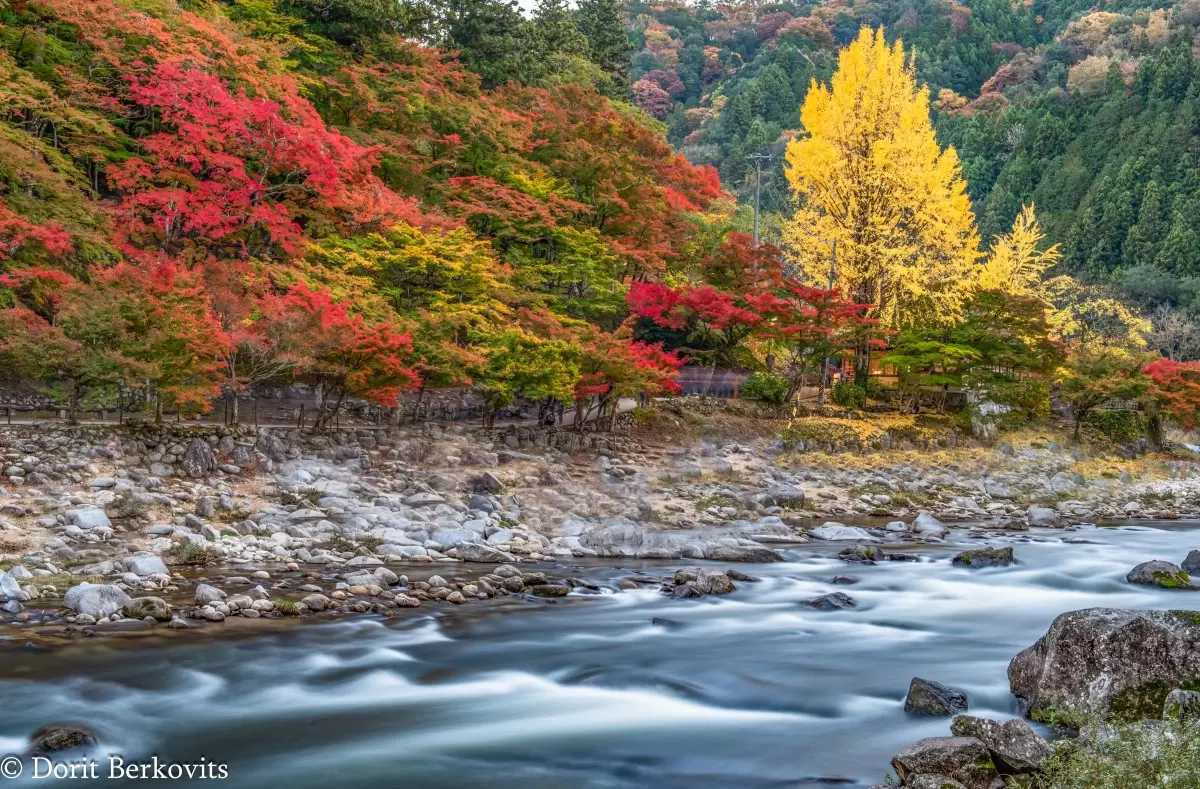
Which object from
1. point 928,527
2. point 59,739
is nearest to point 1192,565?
point 928,527

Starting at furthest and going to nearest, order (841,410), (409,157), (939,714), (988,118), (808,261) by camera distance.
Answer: (988,118) → (808,261) → (841,410) → (409,157) → (939,714)

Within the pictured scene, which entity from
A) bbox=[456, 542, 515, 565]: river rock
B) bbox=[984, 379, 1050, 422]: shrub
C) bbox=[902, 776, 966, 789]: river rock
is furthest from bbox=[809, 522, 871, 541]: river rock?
bbox=[984, 379, 1050, 422]: shrub

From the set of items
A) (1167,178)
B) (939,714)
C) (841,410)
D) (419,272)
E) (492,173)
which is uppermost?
(1167,178)

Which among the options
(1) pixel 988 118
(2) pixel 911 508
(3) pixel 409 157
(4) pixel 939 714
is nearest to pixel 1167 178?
(1) pixel 988 118

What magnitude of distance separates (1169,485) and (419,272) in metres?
18.4

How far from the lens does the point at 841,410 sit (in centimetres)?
2447

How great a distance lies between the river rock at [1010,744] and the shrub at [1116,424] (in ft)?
74.3

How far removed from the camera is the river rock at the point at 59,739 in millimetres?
6688

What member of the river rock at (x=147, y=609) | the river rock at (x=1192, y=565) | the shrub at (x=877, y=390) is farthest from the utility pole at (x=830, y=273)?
the river rock at (x=147, y=609)

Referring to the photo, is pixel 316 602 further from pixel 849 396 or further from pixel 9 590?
pixel 849 396

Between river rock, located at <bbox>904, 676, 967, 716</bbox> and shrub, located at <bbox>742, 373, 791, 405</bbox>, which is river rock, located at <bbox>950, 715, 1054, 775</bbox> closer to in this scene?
river rock, located at <bbox>904, 676, 967, 716</bbox>

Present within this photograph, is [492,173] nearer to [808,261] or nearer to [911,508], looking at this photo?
[808,261]

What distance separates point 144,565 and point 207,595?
135 centimetres

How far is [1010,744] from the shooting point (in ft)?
19.2
